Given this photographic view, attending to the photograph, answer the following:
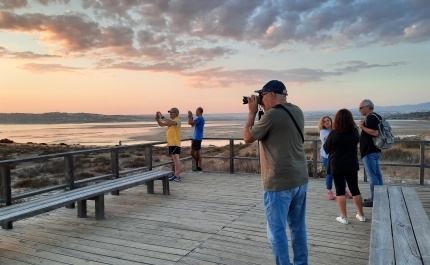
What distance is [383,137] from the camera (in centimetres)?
427

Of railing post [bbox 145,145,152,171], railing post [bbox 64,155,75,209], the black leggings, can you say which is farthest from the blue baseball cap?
railing post [bbox 145,145,152,171]

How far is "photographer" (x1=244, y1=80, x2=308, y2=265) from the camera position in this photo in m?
2.21

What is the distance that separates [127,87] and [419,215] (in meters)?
23.9

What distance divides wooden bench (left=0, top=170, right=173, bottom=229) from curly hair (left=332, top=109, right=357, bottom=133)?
298 centimetres

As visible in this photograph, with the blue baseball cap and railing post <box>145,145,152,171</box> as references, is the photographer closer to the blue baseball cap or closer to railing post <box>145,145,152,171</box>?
the blue baseball cap

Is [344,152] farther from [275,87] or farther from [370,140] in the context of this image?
[275,87]

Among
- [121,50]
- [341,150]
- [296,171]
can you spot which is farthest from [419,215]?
[121,50]

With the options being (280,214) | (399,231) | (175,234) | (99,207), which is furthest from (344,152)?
(99,207)

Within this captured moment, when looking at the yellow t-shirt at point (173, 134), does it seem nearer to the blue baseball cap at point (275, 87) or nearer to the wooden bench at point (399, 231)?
the wooden bench at point (399, 231)

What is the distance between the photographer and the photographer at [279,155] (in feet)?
7.25

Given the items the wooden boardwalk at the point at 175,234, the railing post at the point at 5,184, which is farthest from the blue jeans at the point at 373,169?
the railing post at the point at 5,184

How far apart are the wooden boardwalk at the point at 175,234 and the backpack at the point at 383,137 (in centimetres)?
97

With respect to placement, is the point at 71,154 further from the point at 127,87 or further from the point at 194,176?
the point at 127,87

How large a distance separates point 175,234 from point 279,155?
1.99m
